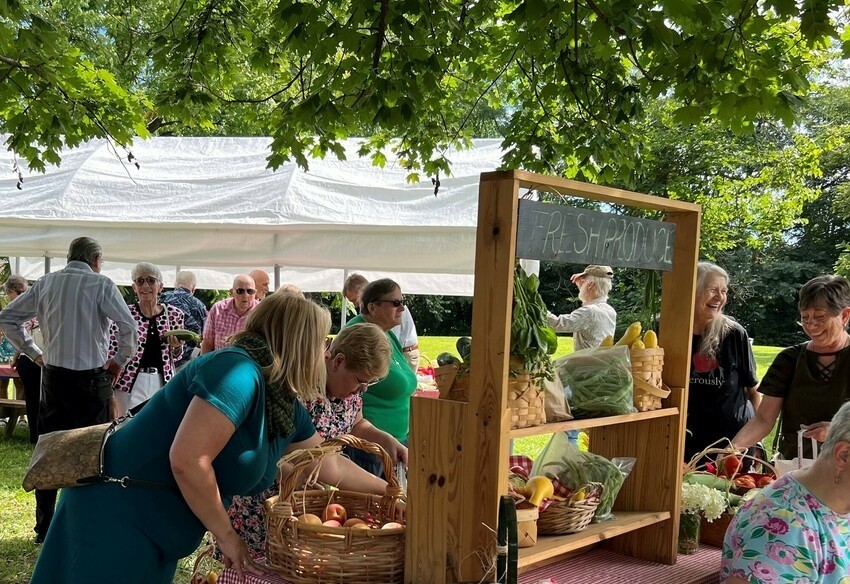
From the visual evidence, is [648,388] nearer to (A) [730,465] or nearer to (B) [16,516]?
(A) [730,465]

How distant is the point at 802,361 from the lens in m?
3.44

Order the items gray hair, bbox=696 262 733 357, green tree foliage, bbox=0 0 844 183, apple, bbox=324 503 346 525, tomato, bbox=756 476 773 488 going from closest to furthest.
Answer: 1. apple, bbox=324 503 346 525
2. tomato, bbox=756 476 773 488
3. green tree foliage, bbox=0 0 844 183
4. gray hair, bbox=696 262 733 357

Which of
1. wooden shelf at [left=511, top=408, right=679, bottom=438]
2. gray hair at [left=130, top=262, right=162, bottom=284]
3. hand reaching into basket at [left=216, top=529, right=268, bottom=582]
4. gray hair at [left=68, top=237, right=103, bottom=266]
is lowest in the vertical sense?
hand reaching into basket at [left=216, top=529, right=268, bottom=582]

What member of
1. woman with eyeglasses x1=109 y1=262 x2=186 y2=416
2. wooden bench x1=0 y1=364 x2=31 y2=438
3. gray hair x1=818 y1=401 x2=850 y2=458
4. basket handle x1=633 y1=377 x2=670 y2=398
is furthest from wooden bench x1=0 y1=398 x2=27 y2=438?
gray hair x1=818 y1=401 x2=850 y2=458

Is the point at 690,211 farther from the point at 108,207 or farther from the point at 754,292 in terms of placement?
the point at 754,292

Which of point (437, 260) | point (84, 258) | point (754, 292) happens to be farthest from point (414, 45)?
point (754, 292)

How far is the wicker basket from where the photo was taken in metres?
2.14

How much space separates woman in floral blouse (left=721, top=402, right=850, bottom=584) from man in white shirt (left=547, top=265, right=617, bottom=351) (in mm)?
3522

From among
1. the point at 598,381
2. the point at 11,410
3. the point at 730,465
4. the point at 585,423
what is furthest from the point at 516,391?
the point at 11,410

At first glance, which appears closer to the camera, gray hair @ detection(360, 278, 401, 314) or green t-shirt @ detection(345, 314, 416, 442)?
green t-shirt @ detection(345, 314, 416, 442)

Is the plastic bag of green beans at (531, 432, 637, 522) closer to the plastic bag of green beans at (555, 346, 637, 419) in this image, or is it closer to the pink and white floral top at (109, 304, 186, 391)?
the plastic bag of green beans at (555, 346, 637, 419)

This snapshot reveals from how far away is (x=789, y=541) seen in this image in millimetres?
1932

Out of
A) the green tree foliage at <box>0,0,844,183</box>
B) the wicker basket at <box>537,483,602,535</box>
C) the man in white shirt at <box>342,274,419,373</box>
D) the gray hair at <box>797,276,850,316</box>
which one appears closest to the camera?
the wicker basket at <box>537,483,602,535</box>

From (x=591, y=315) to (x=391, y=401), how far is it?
2307 millimetres
